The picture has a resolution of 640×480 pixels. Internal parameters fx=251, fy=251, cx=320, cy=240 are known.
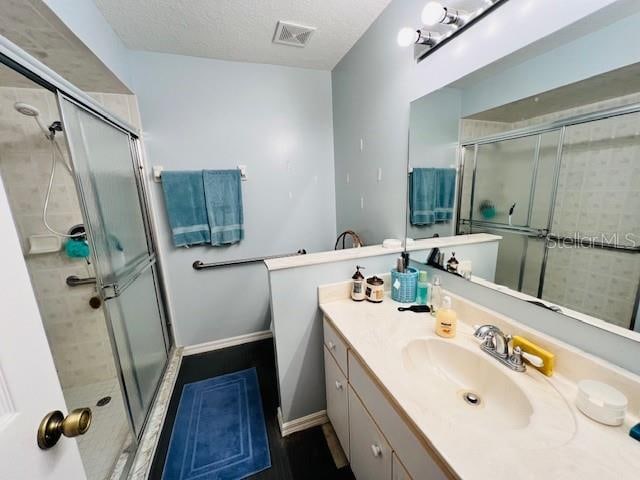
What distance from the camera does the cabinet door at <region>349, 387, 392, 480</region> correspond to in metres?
0.84

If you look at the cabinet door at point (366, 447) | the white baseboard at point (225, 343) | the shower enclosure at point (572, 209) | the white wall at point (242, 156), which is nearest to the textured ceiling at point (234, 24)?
the white wall at point (242, 156)

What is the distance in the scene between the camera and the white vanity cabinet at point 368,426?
67 centimetres

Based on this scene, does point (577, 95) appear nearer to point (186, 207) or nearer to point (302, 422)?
point (302, 422)

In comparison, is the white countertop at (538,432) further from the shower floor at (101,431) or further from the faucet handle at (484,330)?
the shower floor at (101,431)

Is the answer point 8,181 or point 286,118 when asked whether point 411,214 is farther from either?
point 8,181

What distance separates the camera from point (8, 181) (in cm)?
152

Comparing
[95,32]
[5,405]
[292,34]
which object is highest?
[292,34]

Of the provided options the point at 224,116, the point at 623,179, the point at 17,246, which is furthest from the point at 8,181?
the point at 623,179

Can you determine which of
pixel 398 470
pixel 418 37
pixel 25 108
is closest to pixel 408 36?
pixel 418 37

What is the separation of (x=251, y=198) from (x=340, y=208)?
2.60ft

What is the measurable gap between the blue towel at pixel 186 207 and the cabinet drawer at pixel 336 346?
133 centimetres

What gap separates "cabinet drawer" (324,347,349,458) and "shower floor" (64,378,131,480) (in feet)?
3.76

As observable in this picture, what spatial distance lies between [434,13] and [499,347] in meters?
1.27

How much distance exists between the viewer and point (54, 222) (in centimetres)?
165
